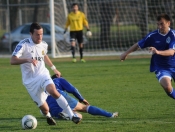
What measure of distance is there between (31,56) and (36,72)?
0.30m

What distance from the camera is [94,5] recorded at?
83.7 feet

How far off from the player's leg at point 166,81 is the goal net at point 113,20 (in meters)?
13.6

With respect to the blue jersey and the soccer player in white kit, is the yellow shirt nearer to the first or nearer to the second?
the blue jersey

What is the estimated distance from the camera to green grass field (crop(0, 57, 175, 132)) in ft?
26.7

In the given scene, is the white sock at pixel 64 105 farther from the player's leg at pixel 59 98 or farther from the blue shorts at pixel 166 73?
the blue shorts at pixel 166 73

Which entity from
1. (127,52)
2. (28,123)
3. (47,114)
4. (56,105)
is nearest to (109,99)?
(127,52)

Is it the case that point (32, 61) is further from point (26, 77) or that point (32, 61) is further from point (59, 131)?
point (59, 131)

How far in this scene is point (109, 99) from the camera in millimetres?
10891

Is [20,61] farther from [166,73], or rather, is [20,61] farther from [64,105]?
[166,73]

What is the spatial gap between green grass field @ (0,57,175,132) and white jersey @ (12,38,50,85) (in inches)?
30.9

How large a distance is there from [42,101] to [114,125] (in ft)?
Result: 4.00

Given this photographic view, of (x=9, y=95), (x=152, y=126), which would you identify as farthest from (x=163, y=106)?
(x=9, y=95)

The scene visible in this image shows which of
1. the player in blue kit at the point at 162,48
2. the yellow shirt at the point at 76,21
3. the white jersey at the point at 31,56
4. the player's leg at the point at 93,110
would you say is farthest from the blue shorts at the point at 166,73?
the yellow shirt at the point at 76,21

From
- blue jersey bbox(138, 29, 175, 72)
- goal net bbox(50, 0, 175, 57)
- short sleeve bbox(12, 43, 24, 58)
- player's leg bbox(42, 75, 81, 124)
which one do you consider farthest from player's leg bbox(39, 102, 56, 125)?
goal net bbox(50, 0, 175, 57)
